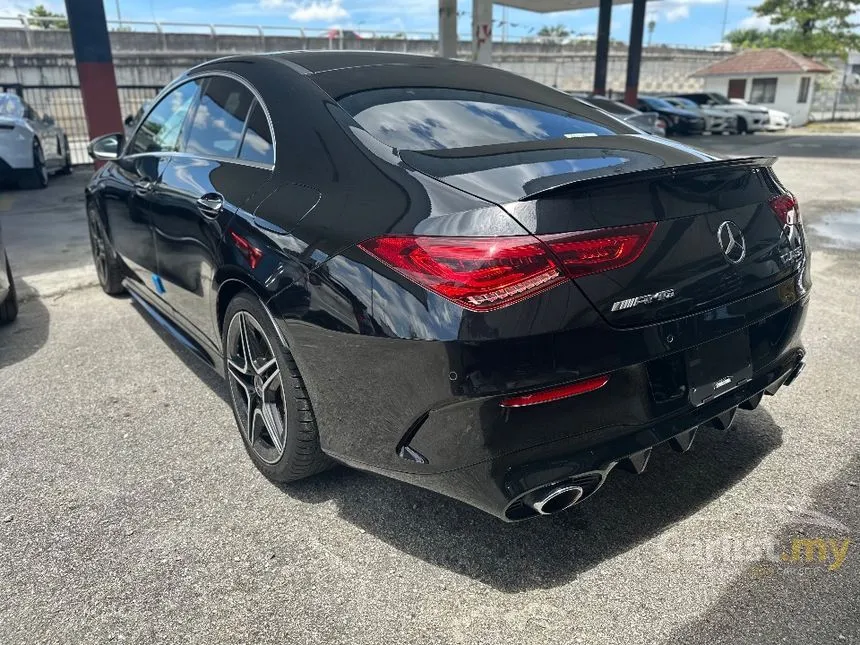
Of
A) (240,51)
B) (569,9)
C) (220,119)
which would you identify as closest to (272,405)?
(220,119)

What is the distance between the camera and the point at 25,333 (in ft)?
14.7

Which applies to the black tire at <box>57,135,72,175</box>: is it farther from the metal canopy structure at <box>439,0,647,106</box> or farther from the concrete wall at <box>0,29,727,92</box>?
the concrete wall at <box>0,29,727,92</box>

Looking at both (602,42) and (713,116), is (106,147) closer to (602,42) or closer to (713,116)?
(713,116)

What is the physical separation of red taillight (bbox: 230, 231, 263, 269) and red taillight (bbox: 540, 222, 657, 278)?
1112mm

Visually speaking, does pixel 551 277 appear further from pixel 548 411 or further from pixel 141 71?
pixel 141 71

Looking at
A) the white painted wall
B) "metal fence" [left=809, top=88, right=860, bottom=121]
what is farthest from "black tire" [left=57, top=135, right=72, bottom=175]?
"metal fence" [left=809, top=88, right=860, bottom=121]

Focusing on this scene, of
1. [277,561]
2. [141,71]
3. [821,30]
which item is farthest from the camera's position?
[821,30]

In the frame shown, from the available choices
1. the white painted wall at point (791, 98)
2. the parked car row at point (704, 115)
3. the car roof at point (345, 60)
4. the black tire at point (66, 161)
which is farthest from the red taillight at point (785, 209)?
the white painted wall at point (791, 98)

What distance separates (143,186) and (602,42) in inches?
944

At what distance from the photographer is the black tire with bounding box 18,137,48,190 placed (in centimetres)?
1010

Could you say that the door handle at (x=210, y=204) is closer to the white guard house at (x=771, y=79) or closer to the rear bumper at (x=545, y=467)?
the rear bumper at (x=545, y=467)

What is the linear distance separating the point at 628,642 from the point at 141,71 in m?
31.0

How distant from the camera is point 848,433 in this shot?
300cm

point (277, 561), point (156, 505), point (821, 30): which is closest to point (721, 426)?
point (277, 561)
